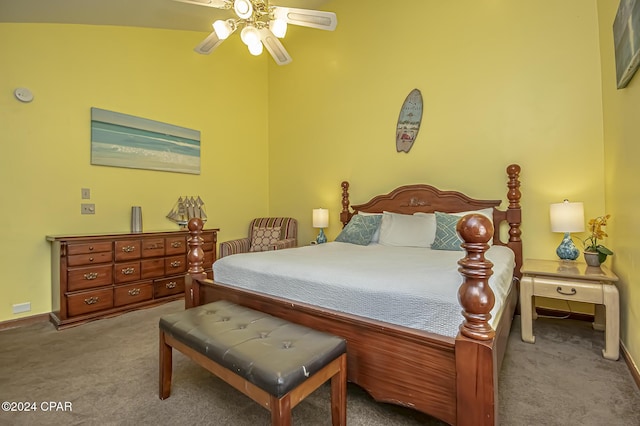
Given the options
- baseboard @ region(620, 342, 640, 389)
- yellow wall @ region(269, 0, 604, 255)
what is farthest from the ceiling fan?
baseboard @ region(620, 342, 640, 389)

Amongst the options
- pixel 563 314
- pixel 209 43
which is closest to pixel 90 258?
pixel 209 43

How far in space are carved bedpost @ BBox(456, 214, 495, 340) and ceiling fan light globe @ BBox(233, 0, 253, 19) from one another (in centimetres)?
A: 210

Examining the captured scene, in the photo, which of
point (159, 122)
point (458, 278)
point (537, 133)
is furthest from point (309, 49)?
point (458, 278)

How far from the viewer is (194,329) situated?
4.59ft

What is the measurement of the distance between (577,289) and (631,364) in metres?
0.48

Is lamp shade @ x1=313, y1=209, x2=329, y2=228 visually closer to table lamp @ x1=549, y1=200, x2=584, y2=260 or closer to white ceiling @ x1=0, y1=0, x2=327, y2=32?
table lamp @ x1=549, y1=200, x2=584, y2=260

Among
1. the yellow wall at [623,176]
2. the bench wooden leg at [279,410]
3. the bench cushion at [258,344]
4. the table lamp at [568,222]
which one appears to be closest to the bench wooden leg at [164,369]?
the bench cushion at [258,344]

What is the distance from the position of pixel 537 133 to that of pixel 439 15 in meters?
1.73

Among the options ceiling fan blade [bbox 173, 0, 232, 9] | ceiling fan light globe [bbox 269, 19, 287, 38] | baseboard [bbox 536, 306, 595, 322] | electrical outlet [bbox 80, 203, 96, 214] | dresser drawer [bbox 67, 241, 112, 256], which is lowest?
baseboard [bbox 536, 306, 595, 322]

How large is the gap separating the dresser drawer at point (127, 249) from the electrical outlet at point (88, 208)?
56 cm

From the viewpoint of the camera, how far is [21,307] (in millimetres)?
2693

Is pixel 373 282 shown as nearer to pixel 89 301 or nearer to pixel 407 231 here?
pixel 407 231

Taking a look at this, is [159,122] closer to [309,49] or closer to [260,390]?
[309,49]

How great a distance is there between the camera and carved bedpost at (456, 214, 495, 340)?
102cm
